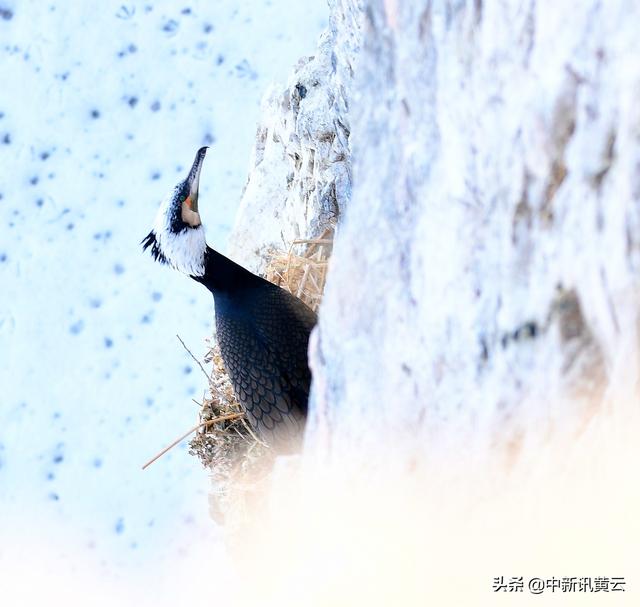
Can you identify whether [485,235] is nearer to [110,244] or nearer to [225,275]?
[225,275]

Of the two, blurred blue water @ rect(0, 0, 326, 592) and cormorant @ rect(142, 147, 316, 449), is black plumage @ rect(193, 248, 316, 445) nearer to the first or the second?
cormorant @ rect(142, 147, 316, 449)

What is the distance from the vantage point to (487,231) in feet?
3.39

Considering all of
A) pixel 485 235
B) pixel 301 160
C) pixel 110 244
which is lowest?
pixel 485 235

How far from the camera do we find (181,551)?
3.40 meters

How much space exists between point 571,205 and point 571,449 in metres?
0.32

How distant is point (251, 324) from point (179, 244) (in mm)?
254

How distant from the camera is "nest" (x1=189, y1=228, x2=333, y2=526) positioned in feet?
7.03

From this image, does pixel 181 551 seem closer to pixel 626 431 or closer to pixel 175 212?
pixel 175 212

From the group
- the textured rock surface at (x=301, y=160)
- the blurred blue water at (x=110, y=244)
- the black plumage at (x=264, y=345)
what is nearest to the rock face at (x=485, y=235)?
the black plumage at (x=264, y=345)

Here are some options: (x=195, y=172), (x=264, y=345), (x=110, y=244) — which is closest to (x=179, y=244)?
(x=195, y=172)

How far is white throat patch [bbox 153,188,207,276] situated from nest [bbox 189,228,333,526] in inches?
10.6

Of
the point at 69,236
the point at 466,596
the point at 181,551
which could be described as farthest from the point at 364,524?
the point at 69,236

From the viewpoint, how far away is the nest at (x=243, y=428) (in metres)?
2.14

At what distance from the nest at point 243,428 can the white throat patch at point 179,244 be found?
0.27m
